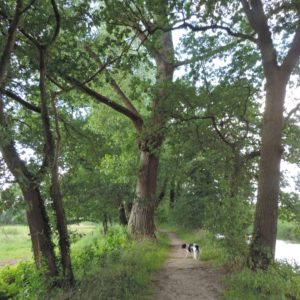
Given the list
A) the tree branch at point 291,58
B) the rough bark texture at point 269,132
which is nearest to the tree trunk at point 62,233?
the rough bark texture at point 269,132

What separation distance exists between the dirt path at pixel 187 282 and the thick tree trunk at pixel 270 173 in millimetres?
1289

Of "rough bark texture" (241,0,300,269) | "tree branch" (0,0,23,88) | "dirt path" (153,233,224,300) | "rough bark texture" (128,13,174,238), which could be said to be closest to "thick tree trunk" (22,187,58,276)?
"dirt path" (153,233,224,300)

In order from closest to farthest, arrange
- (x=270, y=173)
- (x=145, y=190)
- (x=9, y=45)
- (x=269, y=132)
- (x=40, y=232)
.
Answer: (x=9, y=45)
(x=40, y=232)
(x=270, y=173)
(x=269, y=132)
(x=145, y=190)

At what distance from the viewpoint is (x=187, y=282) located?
862 cm

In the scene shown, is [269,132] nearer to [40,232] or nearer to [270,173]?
[270,173]

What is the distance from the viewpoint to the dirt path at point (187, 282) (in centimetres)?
751

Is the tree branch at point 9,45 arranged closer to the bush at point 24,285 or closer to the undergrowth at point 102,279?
the undergrowth at point 102,279

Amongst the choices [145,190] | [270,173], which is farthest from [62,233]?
[145,190]

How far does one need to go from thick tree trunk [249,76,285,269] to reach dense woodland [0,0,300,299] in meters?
0.02

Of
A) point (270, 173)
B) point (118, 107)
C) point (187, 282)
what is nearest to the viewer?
point (187, 282)

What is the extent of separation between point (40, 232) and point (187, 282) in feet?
11.4

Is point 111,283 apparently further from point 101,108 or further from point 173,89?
point 101,108

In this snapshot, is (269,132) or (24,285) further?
→ (269,132)

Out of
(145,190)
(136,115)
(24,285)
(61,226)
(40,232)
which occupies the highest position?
(136,115)
